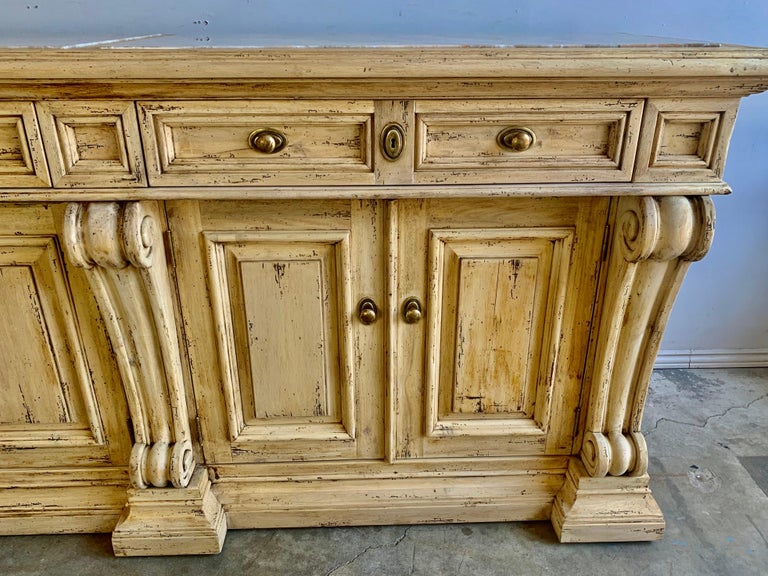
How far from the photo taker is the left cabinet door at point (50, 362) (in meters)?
0.99

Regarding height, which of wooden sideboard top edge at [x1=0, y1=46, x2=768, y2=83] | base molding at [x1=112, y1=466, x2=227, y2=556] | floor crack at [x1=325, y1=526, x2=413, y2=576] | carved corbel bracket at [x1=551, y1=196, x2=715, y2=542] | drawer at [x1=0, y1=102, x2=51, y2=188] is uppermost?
wooden sideboard top edge at [x1=0, y1=46, x2=768, y2=83]

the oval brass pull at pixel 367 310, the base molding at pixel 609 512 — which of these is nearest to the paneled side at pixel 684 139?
the oval brass pull at pixel 367 310

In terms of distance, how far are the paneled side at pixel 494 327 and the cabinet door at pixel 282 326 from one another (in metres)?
0.12

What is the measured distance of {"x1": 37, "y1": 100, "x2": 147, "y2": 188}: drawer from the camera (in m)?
0.86

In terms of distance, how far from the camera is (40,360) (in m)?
1.08

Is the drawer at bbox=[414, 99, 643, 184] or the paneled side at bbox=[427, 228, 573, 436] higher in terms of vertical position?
the drawer at bbox=[414, 99, 643, 184]

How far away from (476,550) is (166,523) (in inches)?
24.6

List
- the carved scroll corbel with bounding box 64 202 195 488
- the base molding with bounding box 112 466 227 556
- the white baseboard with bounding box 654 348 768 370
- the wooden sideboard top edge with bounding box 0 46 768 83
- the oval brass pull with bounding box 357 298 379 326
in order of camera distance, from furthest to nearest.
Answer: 1. the white baseboard with bounding box 654 348 768 370
2. the base molding with bounding box 112 466 227 556
3. the oval brass pull with bounding box 357 298 379 326
4. the carved scroll corbel with bounding box 64 202 195 488
5. the wooden sideboard top edge with bounding box 0 46 768 83

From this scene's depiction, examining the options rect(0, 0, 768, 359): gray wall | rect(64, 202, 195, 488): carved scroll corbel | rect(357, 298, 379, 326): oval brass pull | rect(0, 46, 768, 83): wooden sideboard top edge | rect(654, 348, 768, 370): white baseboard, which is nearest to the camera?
rect(0, 46, 768, 83): wooden sideboard top edge

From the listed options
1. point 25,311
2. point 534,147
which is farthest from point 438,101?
point 25,311

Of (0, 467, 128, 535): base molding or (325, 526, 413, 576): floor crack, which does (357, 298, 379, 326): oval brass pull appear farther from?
(0, 467, 128, 535): base molding

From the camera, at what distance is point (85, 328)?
1057 mm

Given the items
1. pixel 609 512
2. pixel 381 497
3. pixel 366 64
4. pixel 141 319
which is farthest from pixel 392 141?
pixel 609 512

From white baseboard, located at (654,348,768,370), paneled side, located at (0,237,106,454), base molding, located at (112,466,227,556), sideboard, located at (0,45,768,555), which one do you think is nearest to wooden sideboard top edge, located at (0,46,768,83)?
sideboard, located at (0,45,768,555)
